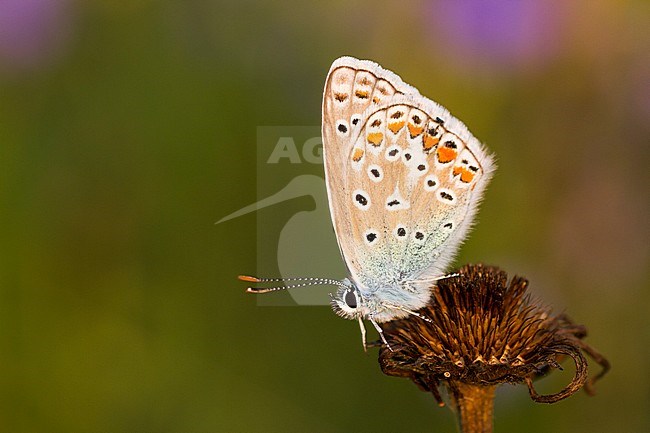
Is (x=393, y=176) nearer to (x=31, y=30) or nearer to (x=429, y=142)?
(x=429, y=142)

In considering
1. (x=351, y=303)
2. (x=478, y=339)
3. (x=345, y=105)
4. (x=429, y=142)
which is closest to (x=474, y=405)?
(x=478, y=339)

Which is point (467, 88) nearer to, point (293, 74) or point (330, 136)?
point (293, 74)

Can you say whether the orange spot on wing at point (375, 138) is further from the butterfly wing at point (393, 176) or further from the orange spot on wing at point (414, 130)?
the orange spot on wing at point (414, 130)

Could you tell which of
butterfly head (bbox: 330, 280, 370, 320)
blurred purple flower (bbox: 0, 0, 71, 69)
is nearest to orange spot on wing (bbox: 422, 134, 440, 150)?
butterfly head (bbox: 330, 280, 370, 320)

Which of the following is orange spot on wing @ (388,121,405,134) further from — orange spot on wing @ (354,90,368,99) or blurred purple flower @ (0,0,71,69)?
blurred purple flower @ (0,0,71,69)

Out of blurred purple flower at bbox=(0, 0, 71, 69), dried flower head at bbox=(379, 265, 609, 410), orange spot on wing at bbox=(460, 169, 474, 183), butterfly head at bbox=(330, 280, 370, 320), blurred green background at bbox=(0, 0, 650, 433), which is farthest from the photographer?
blurred purple flower at bbox=(0, 0, 71, 69)

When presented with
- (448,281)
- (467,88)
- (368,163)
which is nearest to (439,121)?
(368,163)

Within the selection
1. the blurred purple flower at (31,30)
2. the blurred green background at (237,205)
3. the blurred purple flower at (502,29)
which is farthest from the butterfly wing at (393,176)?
the blurred purple flower at (31,30)
